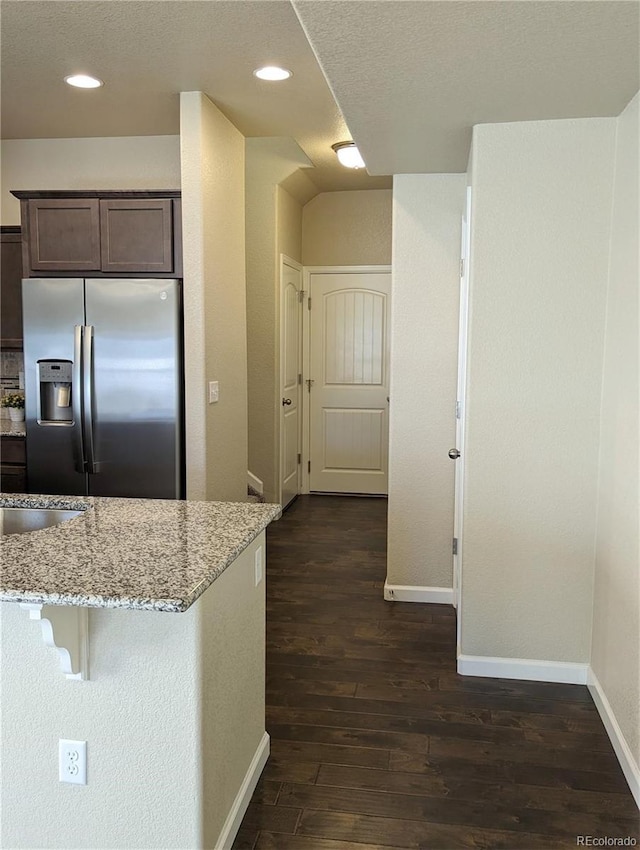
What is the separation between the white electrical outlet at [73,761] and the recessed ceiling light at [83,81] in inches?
121

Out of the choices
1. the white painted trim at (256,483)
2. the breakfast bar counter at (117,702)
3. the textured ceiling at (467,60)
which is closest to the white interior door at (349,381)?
the white painted trim at (256,483)

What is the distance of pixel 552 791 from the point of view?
2.34m

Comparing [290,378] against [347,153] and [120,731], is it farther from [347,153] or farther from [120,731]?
[120,731]

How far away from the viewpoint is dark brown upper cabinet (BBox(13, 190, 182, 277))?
12.6 feet

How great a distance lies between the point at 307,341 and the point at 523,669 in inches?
169

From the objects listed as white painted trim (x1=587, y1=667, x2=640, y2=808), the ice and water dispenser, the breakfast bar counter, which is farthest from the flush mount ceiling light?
the breakfast bar counter

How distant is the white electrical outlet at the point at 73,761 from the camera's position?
6.00 ft

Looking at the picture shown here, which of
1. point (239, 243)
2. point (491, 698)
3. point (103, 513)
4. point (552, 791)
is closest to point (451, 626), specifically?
point (491, 698)

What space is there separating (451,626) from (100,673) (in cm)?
234

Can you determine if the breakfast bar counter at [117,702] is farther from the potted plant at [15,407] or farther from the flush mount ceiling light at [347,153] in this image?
the flush mount ceiling light at [347,153]

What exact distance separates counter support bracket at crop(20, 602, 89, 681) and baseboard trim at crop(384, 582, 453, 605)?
2.54 m

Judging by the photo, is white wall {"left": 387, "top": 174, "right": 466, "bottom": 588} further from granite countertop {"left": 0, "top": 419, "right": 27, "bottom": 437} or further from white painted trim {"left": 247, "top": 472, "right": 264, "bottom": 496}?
granite countertop {"left": 0, "top": 419, "right": 27, "bottom": 437}

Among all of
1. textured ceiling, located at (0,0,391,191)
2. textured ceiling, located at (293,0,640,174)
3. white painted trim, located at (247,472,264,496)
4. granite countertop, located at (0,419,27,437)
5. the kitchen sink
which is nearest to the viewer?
textured ceiling, located at (293,0,640,174)

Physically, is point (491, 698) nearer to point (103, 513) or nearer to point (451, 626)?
point (451, 626)
